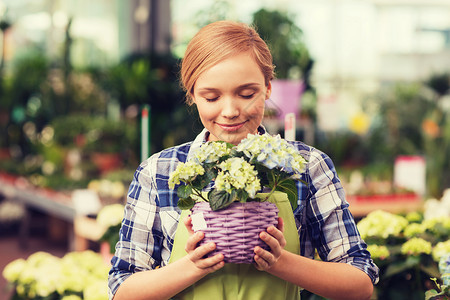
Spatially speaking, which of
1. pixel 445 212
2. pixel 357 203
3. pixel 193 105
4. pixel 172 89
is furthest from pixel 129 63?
pixel 193 105

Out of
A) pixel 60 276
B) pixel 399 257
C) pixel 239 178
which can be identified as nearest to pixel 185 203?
pixel 239 178

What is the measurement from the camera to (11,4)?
10.8 meters

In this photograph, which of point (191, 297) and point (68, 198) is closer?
point (191, 297)

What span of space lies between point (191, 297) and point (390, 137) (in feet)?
30.2

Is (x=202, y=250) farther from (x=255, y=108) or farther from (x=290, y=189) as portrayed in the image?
(x=255, y=108)

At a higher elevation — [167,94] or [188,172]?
[167,94]

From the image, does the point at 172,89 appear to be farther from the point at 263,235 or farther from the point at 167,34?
the point at 263,235

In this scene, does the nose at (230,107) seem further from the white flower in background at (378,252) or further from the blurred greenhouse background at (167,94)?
the blurred greenhouse background at (167,94)

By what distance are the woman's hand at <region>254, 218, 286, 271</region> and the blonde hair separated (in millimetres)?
345

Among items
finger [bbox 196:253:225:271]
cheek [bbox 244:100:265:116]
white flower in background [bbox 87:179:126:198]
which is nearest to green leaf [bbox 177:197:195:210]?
finger [bbox 196:253:225:271]

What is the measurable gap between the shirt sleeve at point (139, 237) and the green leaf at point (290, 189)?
0.26m

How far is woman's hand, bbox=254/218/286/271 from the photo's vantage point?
1029 millimetres

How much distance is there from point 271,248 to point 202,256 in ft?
0.38

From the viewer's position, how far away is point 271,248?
41.0 inches
